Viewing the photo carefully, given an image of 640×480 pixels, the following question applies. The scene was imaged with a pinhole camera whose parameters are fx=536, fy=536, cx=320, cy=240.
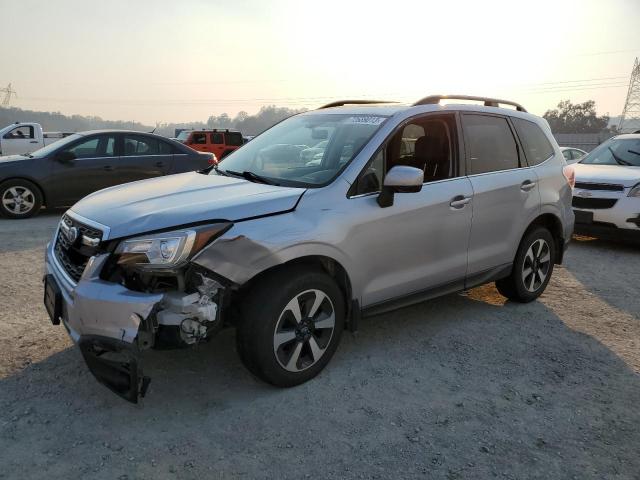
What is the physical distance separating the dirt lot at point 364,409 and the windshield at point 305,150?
1.30 meters

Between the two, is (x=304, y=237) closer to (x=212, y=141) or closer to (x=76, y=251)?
(x=76, y=251)

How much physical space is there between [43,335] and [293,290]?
2183mm

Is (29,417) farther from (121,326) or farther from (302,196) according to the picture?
(302,196)

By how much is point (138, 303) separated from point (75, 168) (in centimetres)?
748

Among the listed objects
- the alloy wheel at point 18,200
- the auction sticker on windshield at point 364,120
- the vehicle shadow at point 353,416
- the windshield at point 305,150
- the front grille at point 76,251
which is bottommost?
the vehicle shadow at point 353,416

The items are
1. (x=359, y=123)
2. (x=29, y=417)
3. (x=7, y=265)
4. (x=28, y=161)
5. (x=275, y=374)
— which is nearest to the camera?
(x=29, y=417)

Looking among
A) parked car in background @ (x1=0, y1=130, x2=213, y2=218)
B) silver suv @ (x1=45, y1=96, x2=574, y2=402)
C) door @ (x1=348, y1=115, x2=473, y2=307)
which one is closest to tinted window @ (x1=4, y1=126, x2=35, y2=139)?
parked car in background @ (x1=0, y1=130, x2=213, y2=218)

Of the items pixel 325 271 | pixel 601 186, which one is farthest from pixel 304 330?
pixel 601 186

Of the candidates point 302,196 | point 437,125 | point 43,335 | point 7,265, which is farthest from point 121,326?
point 7,265

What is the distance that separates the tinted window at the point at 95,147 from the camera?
9.44m

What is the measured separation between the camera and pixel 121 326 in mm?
2756

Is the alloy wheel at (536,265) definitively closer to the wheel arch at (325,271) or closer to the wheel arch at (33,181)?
the wheel arch at (325,271)

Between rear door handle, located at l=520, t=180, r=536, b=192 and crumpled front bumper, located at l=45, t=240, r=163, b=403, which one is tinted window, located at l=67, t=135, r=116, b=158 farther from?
rear door handle, located at l=520, t=180, r=536, b=192

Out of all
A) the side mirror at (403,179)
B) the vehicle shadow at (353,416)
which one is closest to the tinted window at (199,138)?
the vehicle shadow at (353,416)
